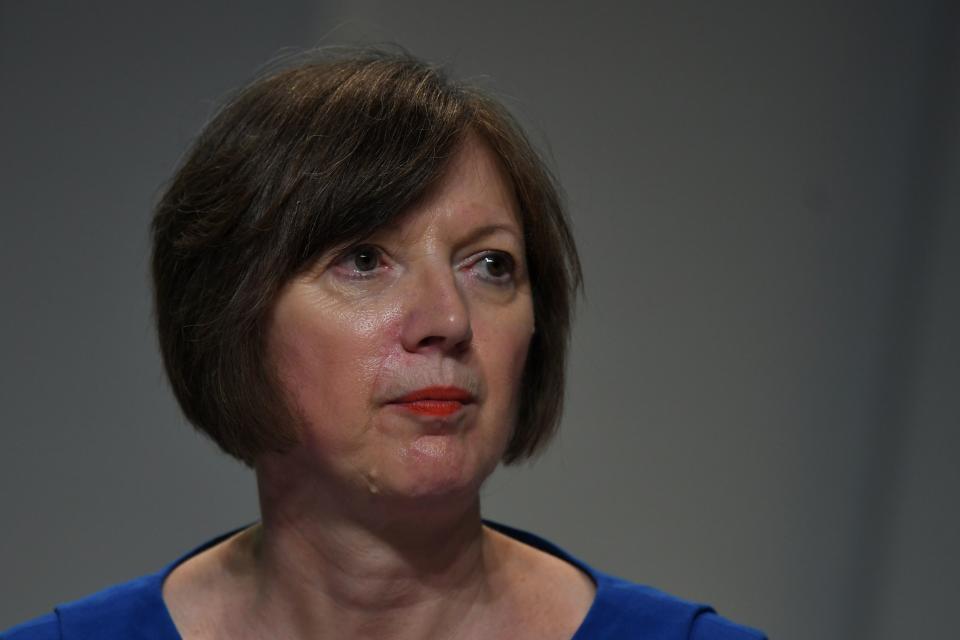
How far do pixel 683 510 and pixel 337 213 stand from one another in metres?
1.15

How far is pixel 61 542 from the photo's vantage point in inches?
98.5

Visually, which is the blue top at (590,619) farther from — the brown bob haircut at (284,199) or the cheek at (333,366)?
the cheek at (333,366)

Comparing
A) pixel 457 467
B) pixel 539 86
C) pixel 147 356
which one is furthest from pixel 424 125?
pixel 147 356

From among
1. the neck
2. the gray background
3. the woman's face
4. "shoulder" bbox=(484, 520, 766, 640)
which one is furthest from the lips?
the gray background

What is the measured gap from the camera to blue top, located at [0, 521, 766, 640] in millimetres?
1731

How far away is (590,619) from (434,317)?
414 millimetres

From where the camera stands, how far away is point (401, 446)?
1.55 metres

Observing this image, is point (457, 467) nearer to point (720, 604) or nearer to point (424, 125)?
point (424, 125)

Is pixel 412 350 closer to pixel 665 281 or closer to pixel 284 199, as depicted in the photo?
pixel 284 199

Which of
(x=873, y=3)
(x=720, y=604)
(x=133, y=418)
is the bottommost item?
(x=720, y=604)

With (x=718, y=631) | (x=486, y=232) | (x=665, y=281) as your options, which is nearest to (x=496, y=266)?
(x=486, y=232)

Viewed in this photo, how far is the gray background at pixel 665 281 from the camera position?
8.00ft

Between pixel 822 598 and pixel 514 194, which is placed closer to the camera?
pixel 514 194

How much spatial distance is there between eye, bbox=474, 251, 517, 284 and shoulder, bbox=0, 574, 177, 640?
0.54 m
